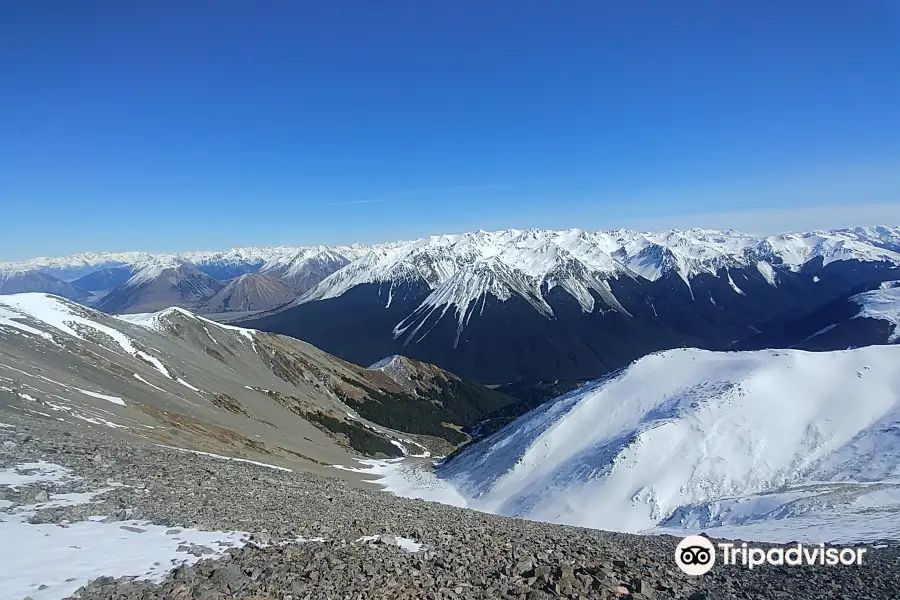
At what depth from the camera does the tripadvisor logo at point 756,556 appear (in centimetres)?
1877

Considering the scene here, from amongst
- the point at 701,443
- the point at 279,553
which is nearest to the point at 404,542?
the point at 279,553

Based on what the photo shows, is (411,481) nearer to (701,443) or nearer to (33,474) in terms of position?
(701,443)

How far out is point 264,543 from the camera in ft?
53.2

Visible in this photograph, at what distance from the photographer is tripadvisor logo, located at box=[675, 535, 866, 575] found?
18.8m

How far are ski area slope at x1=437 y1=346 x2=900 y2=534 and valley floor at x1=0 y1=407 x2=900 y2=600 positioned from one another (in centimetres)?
2064

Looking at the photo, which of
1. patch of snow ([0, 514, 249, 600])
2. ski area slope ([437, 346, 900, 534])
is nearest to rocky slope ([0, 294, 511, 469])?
patch of snow ([0, 514, 249, 600])

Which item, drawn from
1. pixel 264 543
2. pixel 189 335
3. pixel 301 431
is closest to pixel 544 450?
pixel 264 543

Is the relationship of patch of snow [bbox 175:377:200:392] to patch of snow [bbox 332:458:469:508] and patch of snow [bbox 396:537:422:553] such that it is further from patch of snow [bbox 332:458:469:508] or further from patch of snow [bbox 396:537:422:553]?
patch of snow [bbox 396:537:422:553]

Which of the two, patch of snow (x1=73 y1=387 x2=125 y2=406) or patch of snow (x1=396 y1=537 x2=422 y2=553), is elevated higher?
patch of snow (x1=396 y1=537 x2=422 y2=553)

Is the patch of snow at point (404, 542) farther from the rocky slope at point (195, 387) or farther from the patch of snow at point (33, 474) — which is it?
the rocky slope at point (195, 387)

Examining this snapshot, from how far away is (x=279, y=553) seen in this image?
15.1 meters

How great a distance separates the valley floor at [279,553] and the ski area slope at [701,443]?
67.7 feet

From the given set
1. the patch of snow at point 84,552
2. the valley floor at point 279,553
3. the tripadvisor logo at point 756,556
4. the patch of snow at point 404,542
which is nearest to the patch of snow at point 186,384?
the valley floor at point 279,553

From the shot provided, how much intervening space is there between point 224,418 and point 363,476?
969 inches
